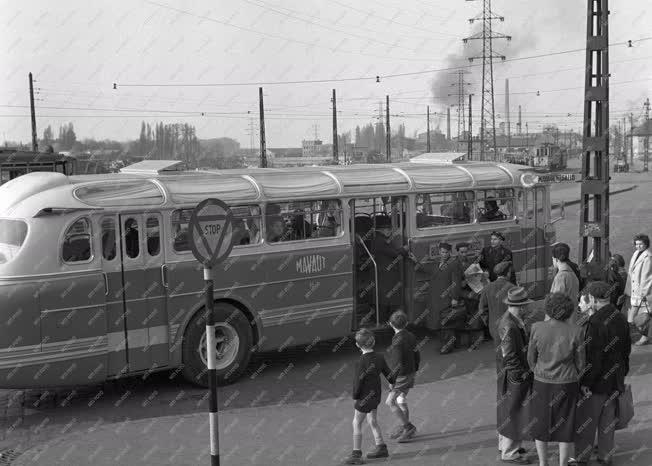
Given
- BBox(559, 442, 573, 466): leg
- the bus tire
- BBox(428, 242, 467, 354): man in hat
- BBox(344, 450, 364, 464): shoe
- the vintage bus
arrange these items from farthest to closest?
the vintage bus
BBox(428, 242, 467, 354): man in hat
the bus tire
BBox(344, 450, 364, 464): shoe
BBox(559, 442, 573, 466): leg

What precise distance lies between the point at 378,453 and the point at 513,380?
1448 mm

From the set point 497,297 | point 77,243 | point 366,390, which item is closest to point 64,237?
point 77,243

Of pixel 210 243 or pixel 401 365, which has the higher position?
pixel 210 243

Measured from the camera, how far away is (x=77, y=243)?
9.53 metres

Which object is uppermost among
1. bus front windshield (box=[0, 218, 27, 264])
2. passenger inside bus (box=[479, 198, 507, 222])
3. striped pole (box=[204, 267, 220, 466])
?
bus front windshield (box=[0, 218, 27, 264])

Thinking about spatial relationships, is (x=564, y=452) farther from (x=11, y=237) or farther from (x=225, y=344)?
(x=11, y=237)

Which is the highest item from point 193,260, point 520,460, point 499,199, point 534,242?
point 499,199

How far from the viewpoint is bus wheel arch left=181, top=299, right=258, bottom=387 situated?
1048 cm

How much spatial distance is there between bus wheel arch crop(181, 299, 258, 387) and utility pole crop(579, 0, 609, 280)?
6.47 meters

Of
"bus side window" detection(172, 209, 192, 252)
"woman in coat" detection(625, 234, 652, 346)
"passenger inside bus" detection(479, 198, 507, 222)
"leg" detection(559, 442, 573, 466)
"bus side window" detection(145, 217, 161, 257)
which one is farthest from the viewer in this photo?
"passenger inside bus" detection(479, 198, 507, 222)

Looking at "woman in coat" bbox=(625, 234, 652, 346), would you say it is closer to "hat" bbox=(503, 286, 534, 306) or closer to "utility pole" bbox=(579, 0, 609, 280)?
"utility pole" bbox=(579, 0, 609, 280)

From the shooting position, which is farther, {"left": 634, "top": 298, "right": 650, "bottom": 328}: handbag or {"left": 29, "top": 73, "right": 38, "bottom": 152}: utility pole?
{"left": 29, "top": 73, "right": 38, "bottom": 152}: utility pole

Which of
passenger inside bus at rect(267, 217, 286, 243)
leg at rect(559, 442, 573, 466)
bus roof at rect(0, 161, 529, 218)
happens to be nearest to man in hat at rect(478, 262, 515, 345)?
leg at rect(559, 442, 573, 466)

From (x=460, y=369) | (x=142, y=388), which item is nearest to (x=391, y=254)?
(x=460, y=369)
